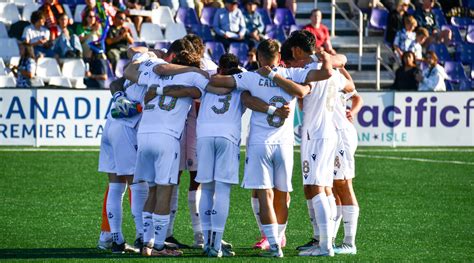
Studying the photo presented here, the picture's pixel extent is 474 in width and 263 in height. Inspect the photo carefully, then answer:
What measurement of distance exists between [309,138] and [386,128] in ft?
40.7

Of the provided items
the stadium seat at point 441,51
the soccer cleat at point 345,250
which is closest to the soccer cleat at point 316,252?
the soccer cleat at point 345,250

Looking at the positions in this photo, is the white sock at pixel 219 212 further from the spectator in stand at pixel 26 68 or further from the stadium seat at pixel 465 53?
the stadium seat at pixel 465 53

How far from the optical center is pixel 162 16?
27547 millimetres

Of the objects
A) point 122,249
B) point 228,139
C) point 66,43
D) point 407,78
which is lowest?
point 122,249

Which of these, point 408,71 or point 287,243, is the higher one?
point 408,71

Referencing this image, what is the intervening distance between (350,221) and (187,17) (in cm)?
1607

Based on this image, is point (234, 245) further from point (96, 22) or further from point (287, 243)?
point (96, 22)

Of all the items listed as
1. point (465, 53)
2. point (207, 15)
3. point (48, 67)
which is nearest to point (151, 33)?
point (207, 15)

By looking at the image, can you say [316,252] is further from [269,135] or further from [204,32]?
[204,32]

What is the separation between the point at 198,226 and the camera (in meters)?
12.7

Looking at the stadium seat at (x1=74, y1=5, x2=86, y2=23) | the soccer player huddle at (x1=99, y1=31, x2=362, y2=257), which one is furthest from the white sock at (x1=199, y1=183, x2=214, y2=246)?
the stadium seat at (x1=74, y1=5, x2=86, y2=23)

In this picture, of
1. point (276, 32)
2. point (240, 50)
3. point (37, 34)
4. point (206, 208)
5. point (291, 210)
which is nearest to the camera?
point (206, 208)

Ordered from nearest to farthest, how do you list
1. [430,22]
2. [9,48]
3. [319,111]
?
[319,111] → [9,48] → [430,22]

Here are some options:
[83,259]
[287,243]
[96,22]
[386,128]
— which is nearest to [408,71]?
[386,128]
